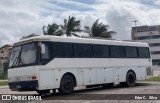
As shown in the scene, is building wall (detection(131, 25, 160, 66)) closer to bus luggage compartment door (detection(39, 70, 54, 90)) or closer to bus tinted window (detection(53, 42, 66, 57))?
bus tinted window (detection(53, 42, 66, 57))

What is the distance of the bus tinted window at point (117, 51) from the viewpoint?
2319cm

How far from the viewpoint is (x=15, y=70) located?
18.7m

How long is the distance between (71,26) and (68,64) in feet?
138

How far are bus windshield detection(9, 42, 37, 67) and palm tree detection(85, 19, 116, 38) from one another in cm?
4210

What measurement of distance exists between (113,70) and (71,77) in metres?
3.99

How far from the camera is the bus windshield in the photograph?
18281 mm

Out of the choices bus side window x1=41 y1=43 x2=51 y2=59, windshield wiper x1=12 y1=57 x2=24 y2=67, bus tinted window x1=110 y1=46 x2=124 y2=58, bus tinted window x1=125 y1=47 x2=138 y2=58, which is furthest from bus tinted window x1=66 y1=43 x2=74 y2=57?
bus tinted window x1=125 y1=47 x2=138 y2=58

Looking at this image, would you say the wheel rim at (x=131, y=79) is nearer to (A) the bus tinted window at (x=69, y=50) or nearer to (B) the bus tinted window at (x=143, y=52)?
(B) the bus tinted window at (x=143, y=52)

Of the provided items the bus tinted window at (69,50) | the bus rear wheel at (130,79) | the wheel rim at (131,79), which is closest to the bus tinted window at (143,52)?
the bus rear wheel at (130,79)

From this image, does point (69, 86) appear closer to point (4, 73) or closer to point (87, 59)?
point (87, 59)

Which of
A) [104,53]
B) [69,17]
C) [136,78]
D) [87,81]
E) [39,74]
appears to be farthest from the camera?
[69,17]

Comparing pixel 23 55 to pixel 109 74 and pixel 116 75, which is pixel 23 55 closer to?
pixel 109 74

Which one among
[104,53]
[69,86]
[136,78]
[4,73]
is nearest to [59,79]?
[69,86]

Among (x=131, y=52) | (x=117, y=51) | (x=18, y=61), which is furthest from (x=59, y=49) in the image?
(x=131, y=52)
